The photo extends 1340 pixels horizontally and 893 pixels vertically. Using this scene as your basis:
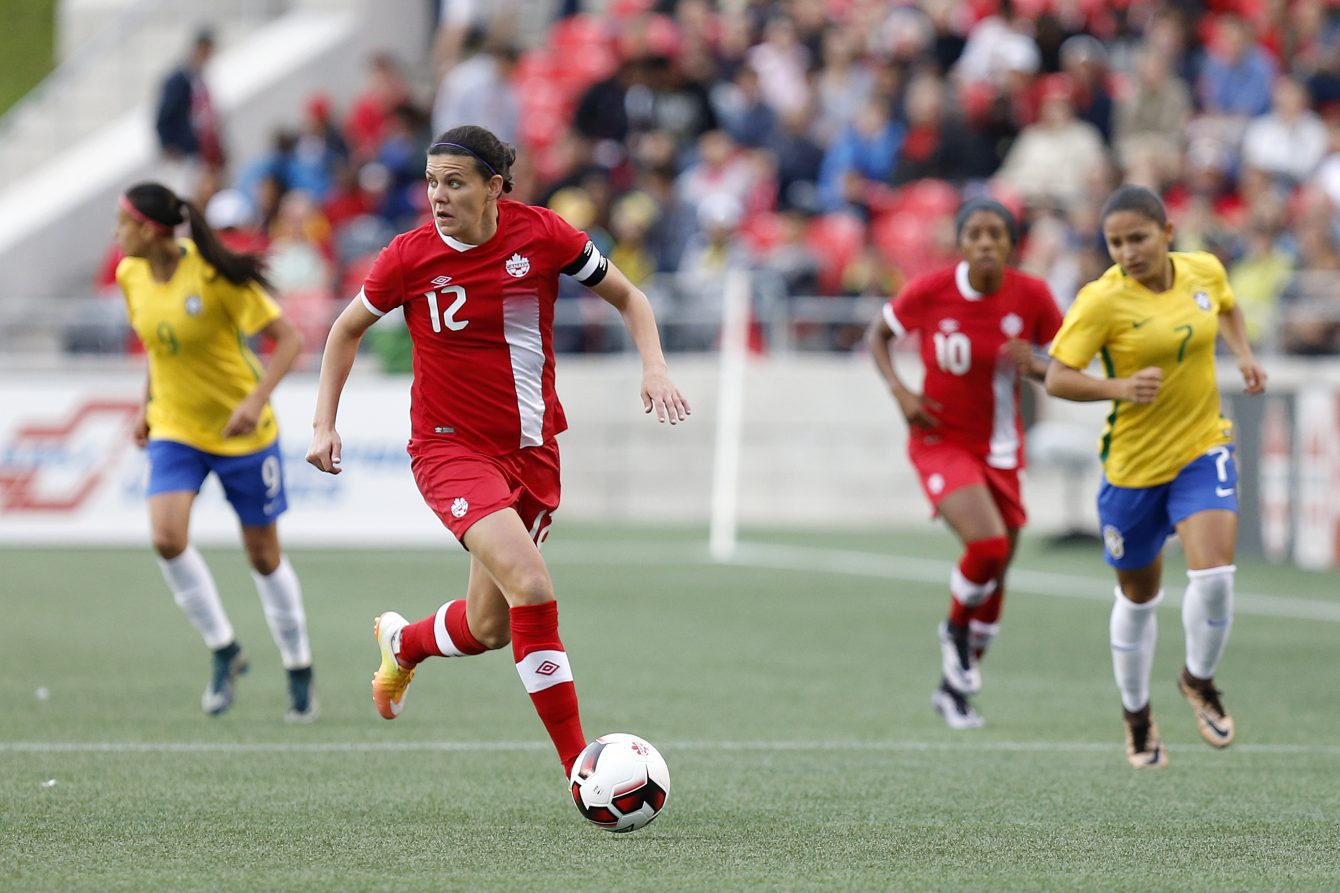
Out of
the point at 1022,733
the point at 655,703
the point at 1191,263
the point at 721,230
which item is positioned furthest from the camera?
→ the point at 721,230

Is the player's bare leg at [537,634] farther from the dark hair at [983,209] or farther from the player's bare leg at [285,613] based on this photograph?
the dark hair at [983,209]

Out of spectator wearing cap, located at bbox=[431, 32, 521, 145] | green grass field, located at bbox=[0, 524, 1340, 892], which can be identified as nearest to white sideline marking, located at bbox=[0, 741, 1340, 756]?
green grass field, located at bbox=[0, 524, 1340, 892]

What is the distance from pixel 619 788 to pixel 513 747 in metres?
2.26

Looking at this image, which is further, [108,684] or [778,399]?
[778,399]

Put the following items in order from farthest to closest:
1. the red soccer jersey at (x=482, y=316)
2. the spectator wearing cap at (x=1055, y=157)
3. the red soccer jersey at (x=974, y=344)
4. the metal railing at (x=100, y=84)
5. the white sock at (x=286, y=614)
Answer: the metal railing at (x=100, y=84), the spectator wearing cap at (x=1055, y=157), the red soccer jersey at (x=974, y=344), the white sock at (x=286, y=614), the red soccer jersey at (x=482, y=316)

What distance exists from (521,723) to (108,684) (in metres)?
2.51

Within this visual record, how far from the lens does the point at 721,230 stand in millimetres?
20406

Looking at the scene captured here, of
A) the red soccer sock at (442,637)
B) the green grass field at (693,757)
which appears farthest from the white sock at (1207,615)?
the red soccer sock at (442,637)

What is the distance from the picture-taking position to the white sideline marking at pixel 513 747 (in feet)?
27.6

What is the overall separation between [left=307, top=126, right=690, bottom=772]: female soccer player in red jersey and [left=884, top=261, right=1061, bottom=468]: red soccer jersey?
3.15 meters

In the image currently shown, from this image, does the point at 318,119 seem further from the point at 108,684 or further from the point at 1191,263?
the point at 1191,263

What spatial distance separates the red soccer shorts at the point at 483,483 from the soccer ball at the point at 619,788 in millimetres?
919

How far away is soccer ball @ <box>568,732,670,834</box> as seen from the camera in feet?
21.1

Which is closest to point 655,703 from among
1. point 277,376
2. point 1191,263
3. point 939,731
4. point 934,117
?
point 939,731
